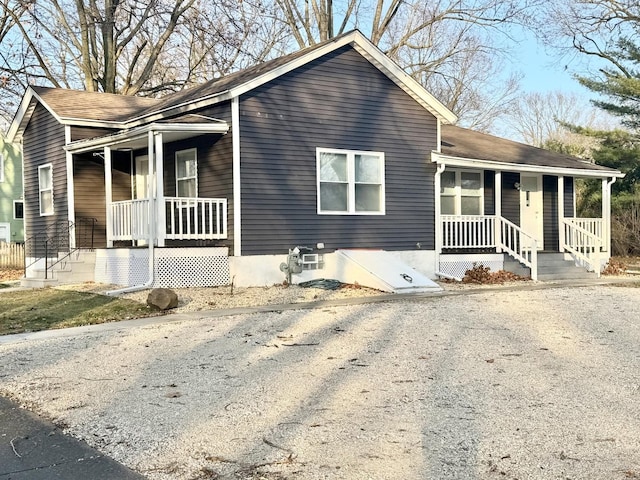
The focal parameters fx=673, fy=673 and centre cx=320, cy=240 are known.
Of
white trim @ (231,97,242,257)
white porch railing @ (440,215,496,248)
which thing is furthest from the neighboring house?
white porch railing @ (440,215,496,248)

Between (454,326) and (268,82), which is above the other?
(268,82)

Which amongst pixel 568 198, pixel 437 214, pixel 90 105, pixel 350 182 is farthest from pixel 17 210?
pixel 568 198

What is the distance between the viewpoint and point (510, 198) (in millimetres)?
18531

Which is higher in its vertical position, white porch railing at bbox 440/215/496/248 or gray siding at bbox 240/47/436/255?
gray siding at bbox 240/47/436/255

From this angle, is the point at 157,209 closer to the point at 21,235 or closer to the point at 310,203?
the point at 310,203

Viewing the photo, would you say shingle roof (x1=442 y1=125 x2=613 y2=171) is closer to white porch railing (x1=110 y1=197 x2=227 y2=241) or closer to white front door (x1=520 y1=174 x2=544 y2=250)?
white front door (x1=520 y1=174 x2=544 y2=250)

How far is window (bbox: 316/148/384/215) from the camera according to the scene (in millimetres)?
14664

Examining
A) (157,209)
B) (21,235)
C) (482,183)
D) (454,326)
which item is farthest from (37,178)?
(21,235)

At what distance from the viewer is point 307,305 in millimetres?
11023

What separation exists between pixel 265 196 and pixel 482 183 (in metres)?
6.79

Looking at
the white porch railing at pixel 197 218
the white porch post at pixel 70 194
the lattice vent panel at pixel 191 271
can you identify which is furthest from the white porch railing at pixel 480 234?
the white porch post at pixel 70 194

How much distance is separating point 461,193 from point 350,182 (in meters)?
3.96

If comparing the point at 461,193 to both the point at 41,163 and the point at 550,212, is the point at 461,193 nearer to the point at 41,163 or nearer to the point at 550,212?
the point at 550,212

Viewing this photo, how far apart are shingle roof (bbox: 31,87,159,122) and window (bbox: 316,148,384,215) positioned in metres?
5.36
